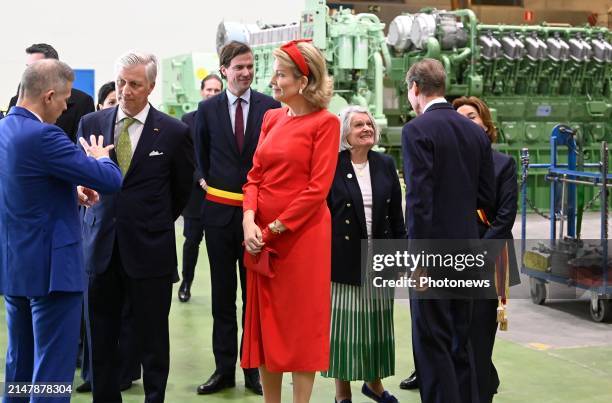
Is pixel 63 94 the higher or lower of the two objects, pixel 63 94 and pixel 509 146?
the higher

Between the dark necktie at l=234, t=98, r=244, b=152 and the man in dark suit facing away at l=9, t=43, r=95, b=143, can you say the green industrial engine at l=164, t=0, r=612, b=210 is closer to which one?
the man in dark suit facing away at l=9, t=43, r=95, b=143

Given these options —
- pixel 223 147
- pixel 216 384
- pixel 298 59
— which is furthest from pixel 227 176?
→ pixel 298 59

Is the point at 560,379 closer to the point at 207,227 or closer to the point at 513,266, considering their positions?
the point at 513,266

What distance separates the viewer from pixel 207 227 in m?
5.11

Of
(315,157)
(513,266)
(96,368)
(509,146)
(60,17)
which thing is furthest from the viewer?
(60,17)

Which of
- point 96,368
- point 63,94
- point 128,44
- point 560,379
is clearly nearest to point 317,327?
point 96,368

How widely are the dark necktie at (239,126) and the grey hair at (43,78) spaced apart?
Result: 1.62 metres

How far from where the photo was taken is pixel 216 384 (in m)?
5.12

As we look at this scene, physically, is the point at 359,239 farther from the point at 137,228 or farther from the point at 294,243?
the point at 137,228

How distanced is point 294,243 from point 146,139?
34.5 inches

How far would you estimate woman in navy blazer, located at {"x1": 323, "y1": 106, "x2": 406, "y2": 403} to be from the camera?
4527mm

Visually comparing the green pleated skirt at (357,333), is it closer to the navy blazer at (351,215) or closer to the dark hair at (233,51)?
the navy blazer at (351,215)

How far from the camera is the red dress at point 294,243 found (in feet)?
13.0

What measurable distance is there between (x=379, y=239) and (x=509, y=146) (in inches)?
336
